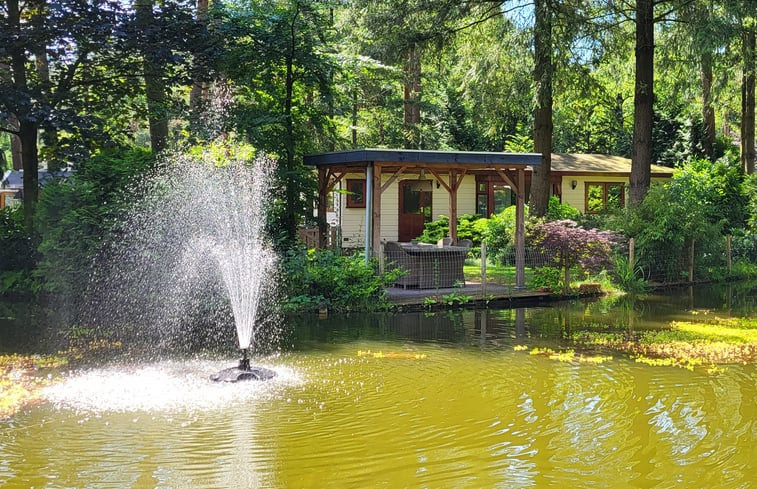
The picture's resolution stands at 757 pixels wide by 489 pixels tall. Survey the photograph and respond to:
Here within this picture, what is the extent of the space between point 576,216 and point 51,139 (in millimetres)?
14051

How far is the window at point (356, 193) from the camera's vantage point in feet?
72.3

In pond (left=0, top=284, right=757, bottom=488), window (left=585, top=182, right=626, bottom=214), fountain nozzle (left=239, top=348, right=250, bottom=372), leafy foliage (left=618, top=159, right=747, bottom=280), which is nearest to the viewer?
pond (left=0, top=284, right=757, bottom=488)

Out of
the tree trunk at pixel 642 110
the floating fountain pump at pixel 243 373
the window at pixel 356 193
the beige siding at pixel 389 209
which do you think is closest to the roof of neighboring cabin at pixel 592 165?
the beige siding at pixel 389 209

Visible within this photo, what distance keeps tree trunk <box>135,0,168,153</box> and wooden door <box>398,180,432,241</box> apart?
8.74 metres

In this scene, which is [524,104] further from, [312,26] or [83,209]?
[83,209]

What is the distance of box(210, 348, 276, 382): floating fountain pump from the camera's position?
25.3 ft

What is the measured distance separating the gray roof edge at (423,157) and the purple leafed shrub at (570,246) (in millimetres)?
1591

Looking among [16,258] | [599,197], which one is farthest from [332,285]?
[599,197]

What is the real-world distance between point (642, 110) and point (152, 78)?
475 inches

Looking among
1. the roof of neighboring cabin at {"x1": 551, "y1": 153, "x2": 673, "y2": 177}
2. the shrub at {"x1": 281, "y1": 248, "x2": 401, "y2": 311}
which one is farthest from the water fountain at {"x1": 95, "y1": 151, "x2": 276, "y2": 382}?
the roof of neighboring cabin at {"x1": 551, "y1": 153, "x2": 673, "y2": 177}

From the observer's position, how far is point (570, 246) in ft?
49.7

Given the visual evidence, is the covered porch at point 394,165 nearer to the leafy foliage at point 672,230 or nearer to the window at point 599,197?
the leafy foliage at point 672,230

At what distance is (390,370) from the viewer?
8.30 meters

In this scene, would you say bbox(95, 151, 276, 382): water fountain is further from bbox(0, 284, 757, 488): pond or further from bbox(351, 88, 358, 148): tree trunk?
bbox(351, 88, 358, 148): tree trunk
